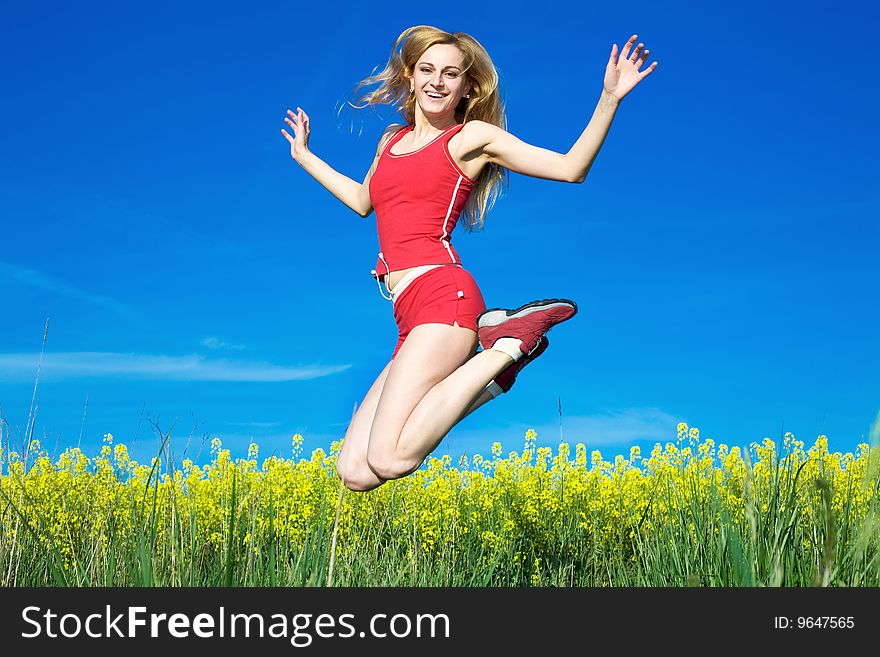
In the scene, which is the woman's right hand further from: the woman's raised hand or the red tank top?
the woman's raised hand

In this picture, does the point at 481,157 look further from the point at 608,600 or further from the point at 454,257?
the point at 608,600

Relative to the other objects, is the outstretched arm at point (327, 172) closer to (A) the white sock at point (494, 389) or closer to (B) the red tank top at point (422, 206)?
(B) the red tank top at point (422, 206)

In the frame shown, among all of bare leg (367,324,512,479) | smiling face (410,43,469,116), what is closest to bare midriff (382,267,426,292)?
bare leg (367,324,512,479)

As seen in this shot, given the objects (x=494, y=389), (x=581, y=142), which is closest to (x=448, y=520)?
(x=494, y=389)

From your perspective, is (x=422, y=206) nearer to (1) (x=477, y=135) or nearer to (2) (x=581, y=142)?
(1) (x=477, y=135)

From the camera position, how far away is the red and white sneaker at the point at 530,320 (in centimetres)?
407

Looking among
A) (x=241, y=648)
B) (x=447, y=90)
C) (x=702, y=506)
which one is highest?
(x=447, y=90)

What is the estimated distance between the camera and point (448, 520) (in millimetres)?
6844

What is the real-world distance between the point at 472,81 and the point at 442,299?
146 centimetres

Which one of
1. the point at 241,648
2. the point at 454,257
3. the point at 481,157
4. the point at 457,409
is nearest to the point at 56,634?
the point at 241,648

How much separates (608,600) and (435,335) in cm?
161

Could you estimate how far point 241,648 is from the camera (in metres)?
2.97

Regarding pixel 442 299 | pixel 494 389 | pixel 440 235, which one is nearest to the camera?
pixel 442 299

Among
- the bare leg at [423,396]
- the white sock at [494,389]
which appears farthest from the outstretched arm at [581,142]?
the white sock at [494,389]
